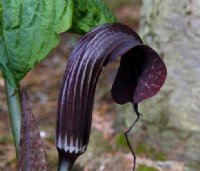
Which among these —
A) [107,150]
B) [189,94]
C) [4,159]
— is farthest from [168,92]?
[4,159]

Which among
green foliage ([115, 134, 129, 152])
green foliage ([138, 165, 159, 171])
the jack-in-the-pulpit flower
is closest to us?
the jack-in-the-pulpit flower

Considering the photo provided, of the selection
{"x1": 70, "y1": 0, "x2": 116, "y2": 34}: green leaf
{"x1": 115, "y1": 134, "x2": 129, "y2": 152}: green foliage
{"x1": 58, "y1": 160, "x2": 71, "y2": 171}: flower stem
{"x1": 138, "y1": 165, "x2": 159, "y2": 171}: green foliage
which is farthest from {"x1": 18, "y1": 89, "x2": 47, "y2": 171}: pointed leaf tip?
{"x1": 115, "y1": 134, "x2": 129, "y2": 152}: green foliage

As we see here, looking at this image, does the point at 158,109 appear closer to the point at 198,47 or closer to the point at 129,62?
the point at 198,47

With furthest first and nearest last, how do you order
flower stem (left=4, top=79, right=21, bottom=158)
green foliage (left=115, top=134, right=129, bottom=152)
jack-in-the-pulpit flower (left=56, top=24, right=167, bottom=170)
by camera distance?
green foliage (left=115, top=134, right=129, bottom=152) < flower stem (left=4, top=79, right=21, bottom=158) < jack-in-the-pulpit flower (left=56, top=24, right=167, bottom=170)

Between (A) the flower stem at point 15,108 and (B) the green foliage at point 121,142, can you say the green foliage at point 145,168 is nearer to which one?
(B) the green foliage at point 121,142

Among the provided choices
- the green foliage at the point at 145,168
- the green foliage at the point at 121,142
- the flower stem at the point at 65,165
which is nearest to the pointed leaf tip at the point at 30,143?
the flower stem at the point at 65,165

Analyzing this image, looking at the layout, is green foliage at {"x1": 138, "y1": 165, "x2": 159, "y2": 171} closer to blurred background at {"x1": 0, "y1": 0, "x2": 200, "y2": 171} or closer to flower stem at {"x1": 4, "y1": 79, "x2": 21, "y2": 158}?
blurred background at {"x1": 0, "y1": 0, "x2": 200, "y2": 171}
